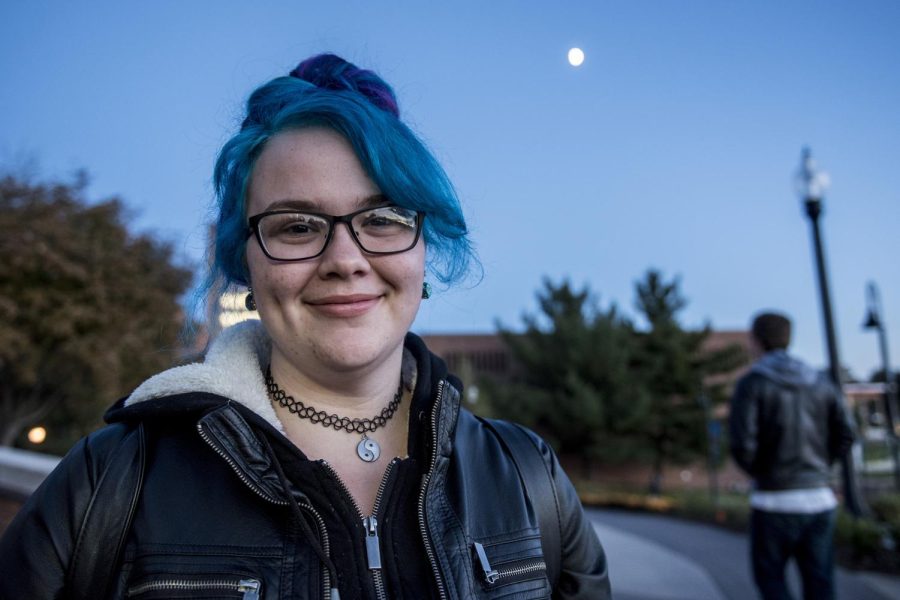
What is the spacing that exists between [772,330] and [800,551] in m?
1.44

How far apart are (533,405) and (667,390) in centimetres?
697

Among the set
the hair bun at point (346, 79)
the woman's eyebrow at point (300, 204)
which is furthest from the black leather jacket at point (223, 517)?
the hair bun at point (346, 79)

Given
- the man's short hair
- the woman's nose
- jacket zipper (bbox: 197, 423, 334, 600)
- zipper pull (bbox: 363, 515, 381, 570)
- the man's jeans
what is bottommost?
the man's jeans

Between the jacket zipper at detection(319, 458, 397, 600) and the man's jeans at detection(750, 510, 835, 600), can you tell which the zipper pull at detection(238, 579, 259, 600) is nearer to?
the jacket zipper at detection(319, 458, 397, 600)

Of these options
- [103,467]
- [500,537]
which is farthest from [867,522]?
[103,467]

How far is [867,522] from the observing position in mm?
8266

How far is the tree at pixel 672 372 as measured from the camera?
35312 mm

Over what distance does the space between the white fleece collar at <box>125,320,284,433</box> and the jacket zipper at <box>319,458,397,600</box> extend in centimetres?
18

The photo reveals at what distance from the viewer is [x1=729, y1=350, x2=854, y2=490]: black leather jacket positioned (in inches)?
181

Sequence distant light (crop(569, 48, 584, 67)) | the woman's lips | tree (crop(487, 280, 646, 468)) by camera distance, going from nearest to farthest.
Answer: the woman's lips → distant light (crop(569, 48, 584, 67)) → tree (crop(487, 280, 646, 468))

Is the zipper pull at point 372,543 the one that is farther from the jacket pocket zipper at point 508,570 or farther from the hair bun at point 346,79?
the hair bun at point 346,79

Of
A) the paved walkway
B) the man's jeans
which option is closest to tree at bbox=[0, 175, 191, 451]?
the paved walkway

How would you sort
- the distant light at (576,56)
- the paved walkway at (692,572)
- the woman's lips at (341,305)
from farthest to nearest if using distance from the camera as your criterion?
the paved walkway at (692,572) < the distant light at (576,56) < the woman's lips at (341,305)

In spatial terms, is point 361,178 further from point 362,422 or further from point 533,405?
point 533,405
